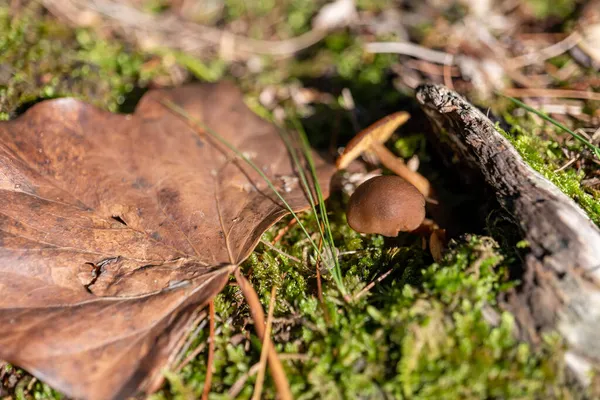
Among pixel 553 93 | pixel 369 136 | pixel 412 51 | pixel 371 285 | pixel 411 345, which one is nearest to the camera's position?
pixel 411 345

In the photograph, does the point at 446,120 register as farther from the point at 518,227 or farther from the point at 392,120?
the point at 518,227

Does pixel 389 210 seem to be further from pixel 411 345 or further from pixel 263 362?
pixel 263 362

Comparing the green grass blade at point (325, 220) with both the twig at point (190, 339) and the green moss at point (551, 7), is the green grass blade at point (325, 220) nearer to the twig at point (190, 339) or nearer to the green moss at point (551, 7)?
the twig at point (190, 339)

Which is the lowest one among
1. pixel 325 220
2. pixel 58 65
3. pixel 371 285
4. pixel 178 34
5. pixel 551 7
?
pixel 371 285

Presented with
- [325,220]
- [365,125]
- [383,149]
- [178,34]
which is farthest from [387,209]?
[178,34]

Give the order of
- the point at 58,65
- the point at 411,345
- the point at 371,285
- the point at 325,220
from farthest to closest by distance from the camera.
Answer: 1. the point at 58,65
2. the point at 325,220
3. the point at 371,285
4. the point at 411,345

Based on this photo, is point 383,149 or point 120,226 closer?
point 120,226

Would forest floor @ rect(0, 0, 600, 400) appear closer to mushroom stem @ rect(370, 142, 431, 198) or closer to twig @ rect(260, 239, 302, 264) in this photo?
twig @ rect(260, 239, 302, 264)

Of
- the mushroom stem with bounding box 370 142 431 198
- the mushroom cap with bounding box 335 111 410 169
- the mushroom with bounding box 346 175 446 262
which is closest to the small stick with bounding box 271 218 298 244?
the mushroom with bounding box 346 175 446 262
